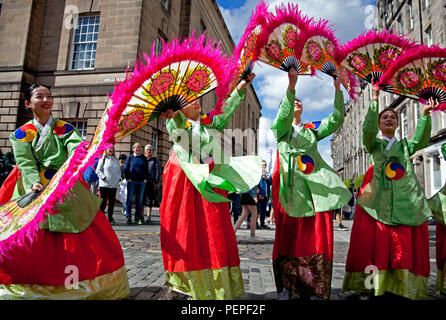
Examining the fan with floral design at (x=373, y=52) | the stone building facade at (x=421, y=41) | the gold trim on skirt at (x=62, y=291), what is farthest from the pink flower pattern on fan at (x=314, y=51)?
the stone building facade at (x=421, y=41)

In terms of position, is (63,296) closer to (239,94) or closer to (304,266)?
(304,266)

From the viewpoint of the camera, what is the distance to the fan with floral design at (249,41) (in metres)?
2.63

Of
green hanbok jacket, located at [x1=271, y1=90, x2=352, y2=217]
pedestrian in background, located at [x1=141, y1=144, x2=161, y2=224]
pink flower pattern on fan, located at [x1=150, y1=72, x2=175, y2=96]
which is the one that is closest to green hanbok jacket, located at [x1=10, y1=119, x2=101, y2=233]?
pink flower pattern on fan, located at [x1=150, y1=72, x2=175, y2=96]

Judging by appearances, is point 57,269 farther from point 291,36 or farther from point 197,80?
point 291,36

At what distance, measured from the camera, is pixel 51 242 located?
7.08ft

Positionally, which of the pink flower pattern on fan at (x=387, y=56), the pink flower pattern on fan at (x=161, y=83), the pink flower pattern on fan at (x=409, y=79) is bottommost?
the pink flower pattern on fan at (x=161, y=83)

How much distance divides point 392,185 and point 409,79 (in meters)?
1.16

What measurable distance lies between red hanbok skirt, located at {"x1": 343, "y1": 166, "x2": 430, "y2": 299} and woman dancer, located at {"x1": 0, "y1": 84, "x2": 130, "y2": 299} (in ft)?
6.56

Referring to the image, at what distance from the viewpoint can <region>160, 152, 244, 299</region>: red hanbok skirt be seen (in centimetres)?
222

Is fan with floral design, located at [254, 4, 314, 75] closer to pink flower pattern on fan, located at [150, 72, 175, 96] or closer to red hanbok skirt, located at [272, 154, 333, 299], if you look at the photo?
pink flower pattern on fan, located at [150, 72, 175, 96]

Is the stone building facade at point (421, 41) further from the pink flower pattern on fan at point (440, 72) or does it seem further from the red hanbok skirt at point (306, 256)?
the red hanbok skirt at point (306, 256)

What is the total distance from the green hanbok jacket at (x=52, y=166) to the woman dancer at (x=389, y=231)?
7.60ft

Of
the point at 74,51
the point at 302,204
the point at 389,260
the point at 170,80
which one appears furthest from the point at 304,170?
the point at 74,51
